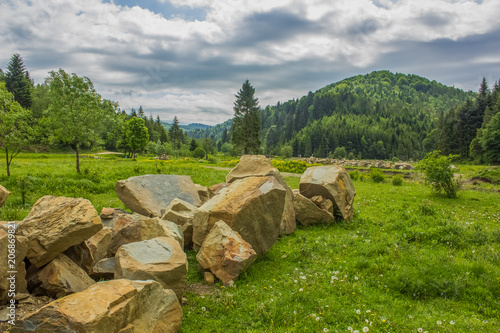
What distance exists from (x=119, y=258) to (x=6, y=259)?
202cm

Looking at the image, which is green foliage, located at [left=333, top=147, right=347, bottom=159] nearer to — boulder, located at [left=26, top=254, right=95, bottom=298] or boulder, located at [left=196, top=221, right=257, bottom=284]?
boulder, located at [left=196, top=221, right=257, bottom=284]

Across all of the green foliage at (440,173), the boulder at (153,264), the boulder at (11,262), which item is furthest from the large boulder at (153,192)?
the green foliage at (440,173)

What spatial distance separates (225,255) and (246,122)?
63.4 meters

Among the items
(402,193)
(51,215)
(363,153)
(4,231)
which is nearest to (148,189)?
(51,215)

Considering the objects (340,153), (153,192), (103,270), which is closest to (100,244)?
(103,270)

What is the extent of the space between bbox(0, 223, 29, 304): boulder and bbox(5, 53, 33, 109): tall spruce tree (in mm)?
82561

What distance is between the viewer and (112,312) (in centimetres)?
459

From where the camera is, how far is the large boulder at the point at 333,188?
14.2 m

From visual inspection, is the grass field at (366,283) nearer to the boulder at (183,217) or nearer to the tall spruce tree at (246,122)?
the boulder at (183,217)

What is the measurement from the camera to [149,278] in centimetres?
622

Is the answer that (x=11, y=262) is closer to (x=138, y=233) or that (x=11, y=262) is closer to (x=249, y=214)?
(x=138, y=233)

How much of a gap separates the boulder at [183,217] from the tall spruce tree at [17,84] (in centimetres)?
7961

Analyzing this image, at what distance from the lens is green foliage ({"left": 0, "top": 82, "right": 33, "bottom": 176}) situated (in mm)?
18562

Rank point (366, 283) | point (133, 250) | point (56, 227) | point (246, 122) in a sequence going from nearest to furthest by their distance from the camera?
point (56, 227) < point (133, 250) < point (366, 283) < point (246, 122)
